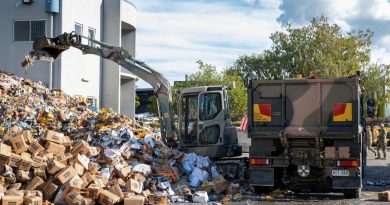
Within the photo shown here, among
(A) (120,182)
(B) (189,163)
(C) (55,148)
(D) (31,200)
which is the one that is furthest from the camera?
(B) (189,163)

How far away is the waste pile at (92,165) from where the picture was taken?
1180cm

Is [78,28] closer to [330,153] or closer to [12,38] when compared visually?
[12,38]

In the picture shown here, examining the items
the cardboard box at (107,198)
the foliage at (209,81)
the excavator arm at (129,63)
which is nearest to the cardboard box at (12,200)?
the cardboard box at (107,198)

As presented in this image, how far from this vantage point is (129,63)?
1692cm

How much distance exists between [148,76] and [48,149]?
4.60 m

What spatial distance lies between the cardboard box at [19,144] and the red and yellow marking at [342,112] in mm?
6897

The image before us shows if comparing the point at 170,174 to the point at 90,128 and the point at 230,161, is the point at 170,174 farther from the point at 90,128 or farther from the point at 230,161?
the point at 90,128

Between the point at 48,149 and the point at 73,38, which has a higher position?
the point at 73,38

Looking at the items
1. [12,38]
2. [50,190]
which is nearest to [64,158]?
[50,190]

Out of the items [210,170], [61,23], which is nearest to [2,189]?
[210,170]

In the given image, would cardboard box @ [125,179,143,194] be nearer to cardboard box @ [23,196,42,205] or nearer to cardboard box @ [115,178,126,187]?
cardboard box @ [115,178,126,187]

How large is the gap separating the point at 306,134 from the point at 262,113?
1141 millimetres

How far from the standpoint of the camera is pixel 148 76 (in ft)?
55.2

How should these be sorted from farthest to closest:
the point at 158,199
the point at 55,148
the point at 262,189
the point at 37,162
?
the point at 262,189, the point at 55,148, the point at 37,162, the point at 158,199
